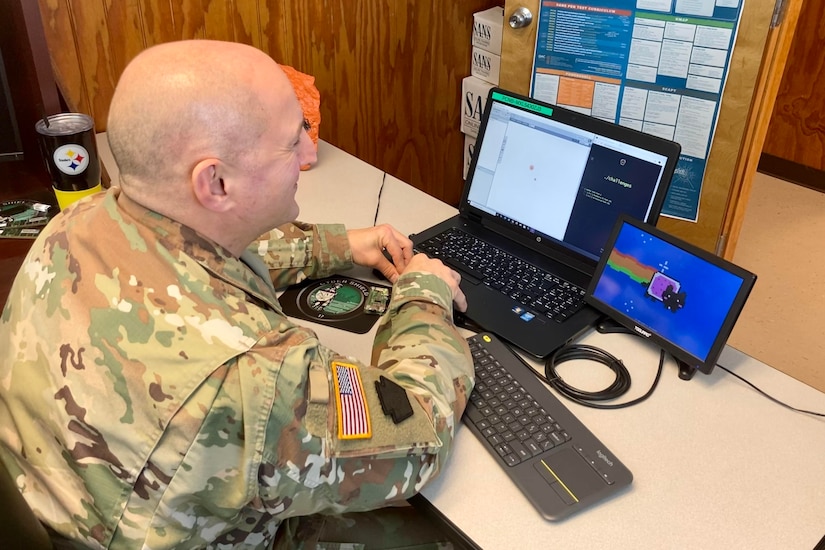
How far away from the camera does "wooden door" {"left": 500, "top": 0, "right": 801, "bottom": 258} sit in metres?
1.82

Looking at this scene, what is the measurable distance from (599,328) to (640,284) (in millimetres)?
111

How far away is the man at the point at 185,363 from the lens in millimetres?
772

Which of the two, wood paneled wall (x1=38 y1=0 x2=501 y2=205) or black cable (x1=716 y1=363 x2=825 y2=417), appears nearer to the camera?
black cable (x1=716 y1=363 x2=825 y2=417)

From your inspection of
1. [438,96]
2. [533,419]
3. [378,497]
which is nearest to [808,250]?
[438,96]

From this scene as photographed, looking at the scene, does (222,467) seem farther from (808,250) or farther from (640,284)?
(808,250)

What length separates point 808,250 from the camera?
115 inches

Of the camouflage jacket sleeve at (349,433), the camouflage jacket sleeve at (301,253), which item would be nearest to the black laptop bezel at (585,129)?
the camouflage jacket sleeve at (301,253)

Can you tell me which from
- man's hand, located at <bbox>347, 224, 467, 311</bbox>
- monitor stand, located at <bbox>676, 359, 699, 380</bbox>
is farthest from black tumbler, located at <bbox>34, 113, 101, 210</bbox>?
monitor stand, located at <bbox>676, 359, 699, 380</bbox>

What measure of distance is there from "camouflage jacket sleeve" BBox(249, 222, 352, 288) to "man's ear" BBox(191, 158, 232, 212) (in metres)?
0.47

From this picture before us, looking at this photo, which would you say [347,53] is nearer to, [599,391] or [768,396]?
[599,391]

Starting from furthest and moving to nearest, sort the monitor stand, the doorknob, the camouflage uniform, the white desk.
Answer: the doorknob < the monitor stand < the white desk < the camouflage uniform

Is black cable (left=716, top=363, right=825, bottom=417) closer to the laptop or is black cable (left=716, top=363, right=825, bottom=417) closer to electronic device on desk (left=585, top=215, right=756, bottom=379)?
electronic device on desk (left=585, top=215, right=756, bottom=379)

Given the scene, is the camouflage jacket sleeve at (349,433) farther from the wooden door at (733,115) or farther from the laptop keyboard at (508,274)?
the wooden door at (733,115)

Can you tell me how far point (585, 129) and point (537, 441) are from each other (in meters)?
0.61
